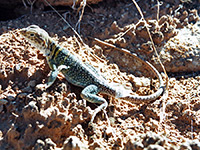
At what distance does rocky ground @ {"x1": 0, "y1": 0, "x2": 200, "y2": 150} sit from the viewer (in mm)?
2570

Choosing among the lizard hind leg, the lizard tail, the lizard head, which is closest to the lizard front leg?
the lizard head

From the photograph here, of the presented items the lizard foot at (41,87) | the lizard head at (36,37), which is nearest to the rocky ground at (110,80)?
the lizard foot at (41,87)

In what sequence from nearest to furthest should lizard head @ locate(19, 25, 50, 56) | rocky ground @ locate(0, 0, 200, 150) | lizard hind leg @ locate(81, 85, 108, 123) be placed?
rocky ground @ locate(0, 0, 200, 150)
lizard hind leg @ locate(81, 85, 108, 123)
lizard head @ locate(19, 25, 50, 56)

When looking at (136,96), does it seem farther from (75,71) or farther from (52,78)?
(52,78)

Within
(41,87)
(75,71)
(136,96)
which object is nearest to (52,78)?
(41,87)

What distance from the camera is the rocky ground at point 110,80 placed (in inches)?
101

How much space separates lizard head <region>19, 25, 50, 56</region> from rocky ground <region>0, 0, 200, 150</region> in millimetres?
283

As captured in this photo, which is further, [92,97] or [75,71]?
[75,71]

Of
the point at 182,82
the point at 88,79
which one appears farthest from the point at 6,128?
the point at 182,82

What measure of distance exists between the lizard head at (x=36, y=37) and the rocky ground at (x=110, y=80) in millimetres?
283

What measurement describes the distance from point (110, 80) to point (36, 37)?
129 centimetres

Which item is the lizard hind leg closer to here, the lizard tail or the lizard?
the lizard

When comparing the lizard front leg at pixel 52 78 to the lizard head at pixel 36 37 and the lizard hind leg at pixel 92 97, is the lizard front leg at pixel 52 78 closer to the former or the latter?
the lizard head at pixel 36 37

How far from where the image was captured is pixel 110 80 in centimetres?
367
